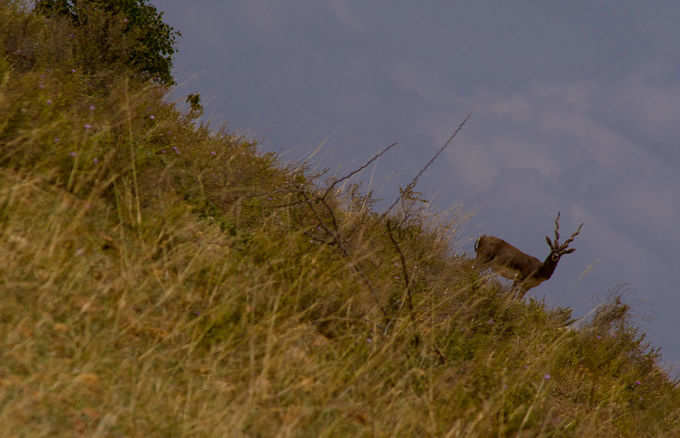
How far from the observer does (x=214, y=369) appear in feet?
8.79

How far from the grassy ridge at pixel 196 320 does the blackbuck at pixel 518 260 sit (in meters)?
4.22

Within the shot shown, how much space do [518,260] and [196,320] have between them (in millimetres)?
9028

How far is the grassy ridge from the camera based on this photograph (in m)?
2.44

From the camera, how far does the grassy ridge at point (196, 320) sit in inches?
96.0

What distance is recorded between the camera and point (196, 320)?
9.50 feet

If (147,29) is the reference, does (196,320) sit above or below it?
below

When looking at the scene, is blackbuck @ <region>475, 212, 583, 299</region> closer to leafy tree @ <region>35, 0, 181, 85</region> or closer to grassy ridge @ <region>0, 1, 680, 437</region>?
grassy ridge @ <region>0, 1, 680, 437</region>

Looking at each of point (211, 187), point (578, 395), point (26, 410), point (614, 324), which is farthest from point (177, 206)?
point (614, 324)

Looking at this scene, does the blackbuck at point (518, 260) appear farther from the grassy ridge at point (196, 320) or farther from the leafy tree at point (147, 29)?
the leafy tree at point (147, 29)

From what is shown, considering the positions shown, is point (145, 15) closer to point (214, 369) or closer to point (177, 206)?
point (177, 206)

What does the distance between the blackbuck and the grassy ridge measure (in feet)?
13.9

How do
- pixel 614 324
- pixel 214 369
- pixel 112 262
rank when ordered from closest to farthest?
1. pixel 214 369
2. pixel 112 262
3. pixel 614 324

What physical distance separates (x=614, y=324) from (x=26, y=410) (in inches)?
344

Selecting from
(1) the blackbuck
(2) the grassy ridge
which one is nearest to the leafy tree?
(2) the grassy ridge
